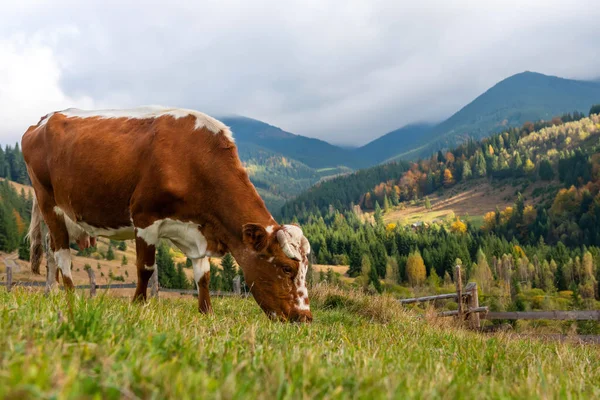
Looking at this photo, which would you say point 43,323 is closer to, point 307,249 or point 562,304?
point 307,249

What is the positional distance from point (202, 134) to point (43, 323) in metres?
4.55

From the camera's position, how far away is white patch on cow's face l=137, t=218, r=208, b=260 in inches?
249

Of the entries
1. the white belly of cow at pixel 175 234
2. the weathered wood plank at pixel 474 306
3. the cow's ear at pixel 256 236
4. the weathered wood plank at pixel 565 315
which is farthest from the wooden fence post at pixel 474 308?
the white belly of cow at pixel 175 234

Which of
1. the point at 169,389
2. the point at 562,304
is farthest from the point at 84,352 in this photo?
the point at 562,304

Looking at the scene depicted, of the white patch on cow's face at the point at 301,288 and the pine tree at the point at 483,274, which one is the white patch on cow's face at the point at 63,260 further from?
the pine tree at the point at 483,274

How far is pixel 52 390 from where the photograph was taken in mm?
1203

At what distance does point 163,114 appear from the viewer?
22.8 ft

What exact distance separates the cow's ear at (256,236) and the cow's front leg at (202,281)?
3.43 feet

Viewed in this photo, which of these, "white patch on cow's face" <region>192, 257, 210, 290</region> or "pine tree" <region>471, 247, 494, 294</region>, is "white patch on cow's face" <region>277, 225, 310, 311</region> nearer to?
"white patch on cow's face" <region>192, 257, 210, 290</region>

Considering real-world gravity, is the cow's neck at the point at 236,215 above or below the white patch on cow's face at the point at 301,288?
above

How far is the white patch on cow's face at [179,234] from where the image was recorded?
632 centimetres

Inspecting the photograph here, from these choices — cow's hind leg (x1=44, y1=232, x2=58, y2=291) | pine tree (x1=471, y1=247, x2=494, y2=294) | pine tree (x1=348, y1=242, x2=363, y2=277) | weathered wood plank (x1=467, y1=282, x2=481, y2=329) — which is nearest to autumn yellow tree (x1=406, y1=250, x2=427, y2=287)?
pine tree (x1=471, y1=247, x2=494, y2=294)

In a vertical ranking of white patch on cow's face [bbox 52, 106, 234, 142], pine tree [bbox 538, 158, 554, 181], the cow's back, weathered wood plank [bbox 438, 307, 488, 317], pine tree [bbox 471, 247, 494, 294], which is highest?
white patch on cow's face [bbox 52, 106, 234, 142]

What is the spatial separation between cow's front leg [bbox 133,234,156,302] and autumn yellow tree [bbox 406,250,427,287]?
352 ft
